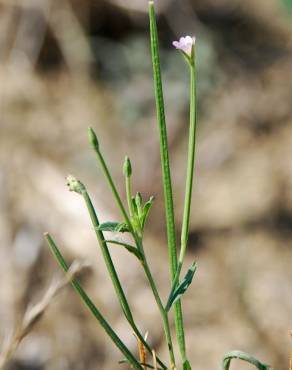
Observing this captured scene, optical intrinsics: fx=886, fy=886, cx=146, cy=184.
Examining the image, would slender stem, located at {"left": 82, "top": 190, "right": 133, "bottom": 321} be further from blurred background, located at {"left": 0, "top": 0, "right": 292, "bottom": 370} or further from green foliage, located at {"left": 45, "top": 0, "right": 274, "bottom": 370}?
blurred background, located at {"left": 0, "top": 0, "right": 292, "bottom": 370}

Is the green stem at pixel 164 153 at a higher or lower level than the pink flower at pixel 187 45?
lower

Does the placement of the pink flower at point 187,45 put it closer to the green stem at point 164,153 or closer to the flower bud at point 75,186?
the green stem at point 164,153

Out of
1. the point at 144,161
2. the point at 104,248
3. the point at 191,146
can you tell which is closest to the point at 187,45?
the point at 191,146

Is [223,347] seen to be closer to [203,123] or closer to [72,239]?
[72,239]

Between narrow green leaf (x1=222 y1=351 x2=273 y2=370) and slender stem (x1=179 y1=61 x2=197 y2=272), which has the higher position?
slender stem (x1=179 y1=61 x2=197 y2=272)

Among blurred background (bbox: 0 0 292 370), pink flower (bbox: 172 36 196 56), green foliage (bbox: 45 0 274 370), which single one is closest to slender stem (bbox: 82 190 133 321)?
green foliage (bbox: 45 0 274 370)

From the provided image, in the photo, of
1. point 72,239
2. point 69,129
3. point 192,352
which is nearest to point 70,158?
point 69,129

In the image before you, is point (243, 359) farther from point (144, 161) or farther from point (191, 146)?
point (144, 161)

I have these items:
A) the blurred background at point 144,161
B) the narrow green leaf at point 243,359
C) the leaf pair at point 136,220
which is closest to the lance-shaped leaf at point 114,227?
the leaf pair at point 136,220
